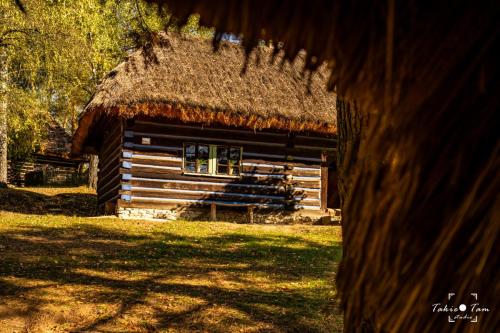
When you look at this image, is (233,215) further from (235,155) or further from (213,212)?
(235,155)

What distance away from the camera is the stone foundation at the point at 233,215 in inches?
496

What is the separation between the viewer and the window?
13242 mm

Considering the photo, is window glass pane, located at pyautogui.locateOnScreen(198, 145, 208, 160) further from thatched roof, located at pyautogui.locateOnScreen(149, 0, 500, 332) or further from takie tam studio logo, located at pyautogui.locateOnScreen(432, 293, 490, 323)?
takie tam studio logo, located at pyautogui.locateOnScreen(432, 293, 490, 323)

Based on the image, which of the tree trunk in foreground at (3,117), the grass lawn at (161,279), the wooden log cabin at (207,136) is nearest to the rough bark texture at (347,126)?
the grass lawn at (161,279)

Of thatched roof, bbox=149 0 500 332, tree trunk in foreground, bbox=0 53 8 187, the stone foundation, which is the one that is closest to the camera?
thatched roof, bbox=149 0 500 332

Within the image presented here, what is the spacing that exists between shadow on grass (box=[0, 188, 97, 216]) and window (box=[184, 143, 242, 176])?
4.14m

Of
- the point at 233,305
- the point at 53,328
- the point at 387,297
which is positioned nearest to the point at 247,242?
the point at 233,305

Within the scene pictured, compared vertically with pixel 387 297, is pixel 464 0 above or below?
above

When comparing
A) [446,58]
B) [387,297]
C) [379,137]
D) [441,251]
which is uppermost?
[446,58]

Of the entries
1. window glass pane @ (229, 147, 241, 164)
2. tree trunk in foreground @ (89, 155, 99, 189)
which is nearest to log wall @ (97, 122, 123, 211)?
window glass pane @ (229, 147, 241, 164)

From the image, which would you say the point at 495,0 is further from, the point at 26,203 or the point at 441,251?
the point at 26,203

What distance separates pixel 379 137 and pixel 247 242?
852cm

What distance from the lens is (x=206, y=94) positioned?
12867mm

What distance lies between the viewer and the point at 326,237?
10.8 m
